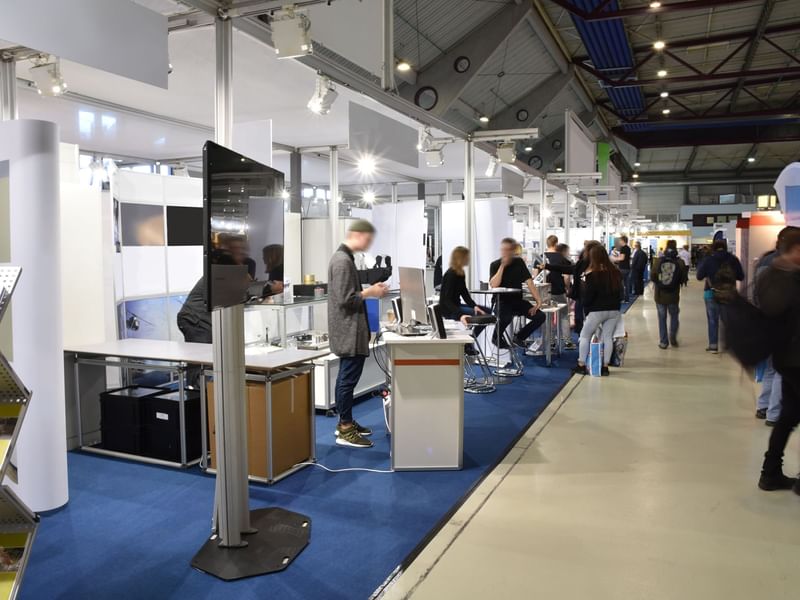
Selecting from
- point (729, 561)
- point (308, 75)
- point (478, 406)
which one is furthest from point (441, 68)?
point (729, 561)

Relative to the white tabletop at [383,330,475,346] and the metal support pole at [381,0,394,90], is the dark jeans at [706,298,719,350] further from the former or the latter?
the metal support pole at [381,0,394,90]

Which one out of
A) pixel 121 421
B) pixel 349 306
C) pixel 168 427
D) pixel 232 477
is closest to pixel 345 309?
pixel 349 306

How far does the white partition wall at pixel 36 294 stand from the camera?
327 centimetres

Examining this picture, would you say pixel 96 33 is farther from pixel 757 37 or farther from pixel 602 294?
pixel 757 37

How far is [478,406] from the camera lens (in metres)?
5.77

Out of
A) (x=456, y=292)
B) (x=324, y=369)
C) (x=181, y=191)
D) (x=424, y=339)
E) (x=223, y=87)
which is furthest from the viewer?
(x=181, y=191)

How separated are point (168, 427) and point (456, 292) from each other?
3028 millimetres

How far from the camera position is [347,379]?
4.34 m

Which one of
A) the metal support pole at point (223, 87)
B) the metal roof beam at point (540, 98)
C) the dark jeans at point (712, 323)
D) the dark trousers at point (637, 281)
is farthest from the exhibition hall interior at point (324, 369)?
the dark trousers at point (637, 281)

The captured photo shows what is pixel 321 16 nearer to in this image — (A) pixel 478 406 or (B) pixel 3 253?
(B) pixel 3 253

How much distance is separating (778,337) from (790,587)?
121 centimetres

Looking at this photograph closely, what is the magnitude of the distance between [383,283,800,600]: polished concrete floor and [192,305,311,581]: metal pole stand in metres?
0.65

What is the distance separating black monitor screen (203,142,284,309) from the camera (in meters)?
2.39

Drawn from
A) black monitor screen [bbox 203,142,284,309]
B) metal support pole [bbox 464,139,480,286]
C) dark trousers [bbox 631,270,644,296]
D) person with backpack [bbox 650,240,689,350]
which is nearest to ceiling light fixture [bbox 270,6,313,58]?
black monitor screen [bbox 203,142,284,309]
